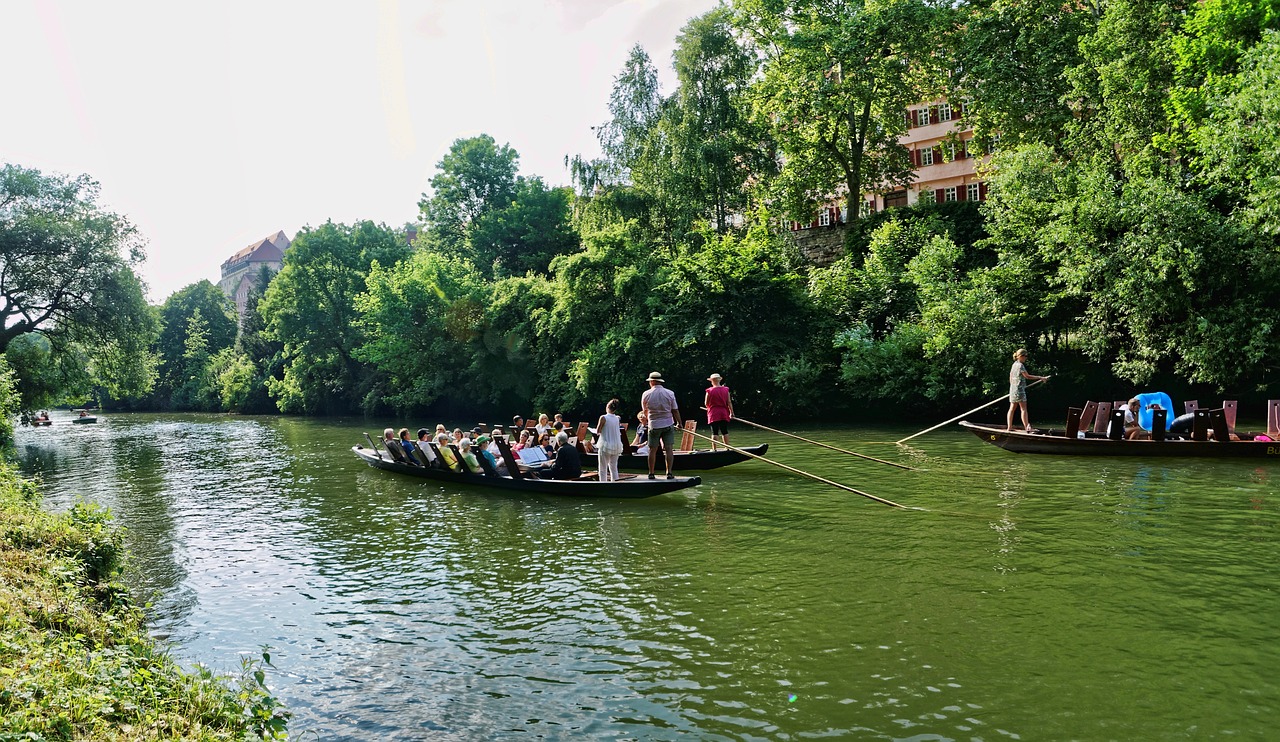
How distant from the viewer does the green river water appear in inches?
Result: 237

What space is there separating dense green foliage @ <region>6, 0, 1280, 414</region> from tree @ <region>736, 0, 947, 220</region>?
0.37 ft

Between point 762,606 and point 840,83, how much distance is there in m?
28.9

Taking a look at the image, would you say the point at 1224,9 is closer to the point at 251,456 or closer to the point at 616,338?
the point at 616,338

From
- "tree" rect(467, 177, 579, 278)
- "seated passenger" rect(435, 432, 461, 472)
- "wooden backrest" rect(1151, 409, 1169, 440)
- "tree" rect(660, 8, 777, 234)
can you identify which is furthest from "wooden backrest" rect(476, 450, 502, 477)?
"tree" rect(467, 177, 579, 278)

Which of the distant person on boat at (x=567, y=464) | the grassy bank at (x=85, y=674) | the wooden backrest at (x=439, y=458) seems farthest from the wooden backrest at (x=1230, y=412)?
the grassy bank at (x=85, y=674)

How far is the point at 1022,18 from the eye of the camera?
30766mm

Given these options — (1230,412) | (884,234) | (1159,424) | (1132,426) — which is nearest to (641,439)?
(1132,426)

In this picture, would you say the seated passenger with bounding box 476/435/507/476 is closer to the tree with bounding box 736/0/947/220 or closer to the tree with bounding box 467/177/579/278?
the tree with bounding box 736/0/947/220

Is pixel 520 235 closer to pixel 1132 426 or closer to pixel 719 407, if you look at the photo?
pixel 719 407

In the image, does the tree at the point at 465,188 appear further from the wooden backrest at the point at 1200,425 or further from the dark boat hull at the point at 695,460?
the wooden backrest at the point at 1200,425

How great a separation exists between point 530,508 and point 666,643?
24.4ft

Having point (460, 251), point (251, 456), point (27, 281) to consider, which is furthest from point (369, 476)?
point (460, 251)

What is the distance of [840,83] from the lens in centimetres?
3341

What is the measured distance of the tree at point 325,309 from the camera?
52469mm
